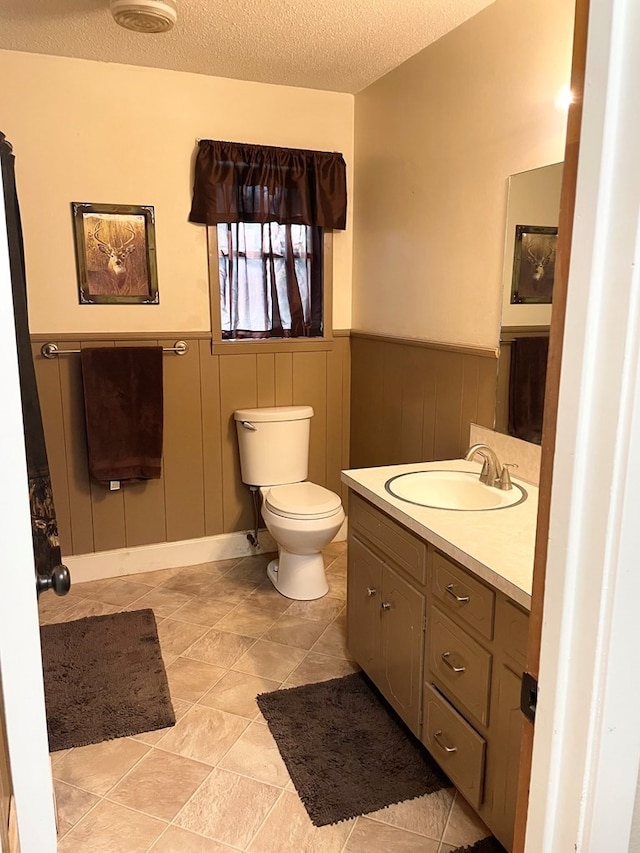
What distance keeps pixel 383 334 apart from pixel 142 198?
1319mm

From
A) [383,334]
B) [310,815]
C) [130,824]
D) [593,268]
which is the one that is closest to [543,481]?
[593,268]

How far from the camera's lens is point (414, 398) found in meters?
3.01

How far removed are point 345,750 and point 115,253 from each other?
2.34 metres

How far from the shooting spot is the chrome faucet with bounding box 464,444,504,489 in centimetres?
223

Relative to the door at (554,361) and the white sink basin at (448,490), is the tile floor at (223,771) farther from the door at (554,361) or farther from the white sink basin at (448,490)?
the door at (554,361)

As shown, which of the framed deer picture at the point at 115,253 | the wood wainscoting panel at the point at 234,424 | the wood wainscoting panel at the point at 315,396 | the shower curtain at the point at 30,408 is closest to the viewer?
the shower curtain at the point at 30,408

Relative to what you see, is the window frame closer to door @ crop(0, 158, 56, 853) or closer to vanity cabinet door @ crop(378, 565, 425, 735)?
vanity cabinet door @ crop(378, 565, 425, 735)

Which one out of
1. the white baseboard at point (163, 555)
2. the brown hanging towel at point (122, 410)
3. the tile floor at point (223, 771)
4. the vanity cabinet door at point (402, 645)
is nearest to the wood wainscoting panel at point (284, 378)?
the brown hanging towel at point (122, 410)

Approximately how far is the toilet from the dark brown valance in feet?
3.21

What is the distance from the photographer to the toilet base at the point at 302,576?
10.2 ft

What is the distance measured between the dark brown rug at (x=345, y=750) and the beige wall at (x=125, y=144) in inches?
73.2

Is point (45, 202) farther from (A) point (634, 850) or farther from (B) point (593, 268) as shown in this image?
(A) point (634, 850)

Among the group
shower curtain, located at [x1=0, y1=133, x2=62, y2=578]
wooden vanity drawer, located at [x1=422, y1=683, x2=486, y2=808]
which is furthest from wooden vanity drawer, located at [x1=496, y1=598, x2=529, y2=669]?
shower curtain, located at [x1=0, y1=133, x2=62, y2=578]

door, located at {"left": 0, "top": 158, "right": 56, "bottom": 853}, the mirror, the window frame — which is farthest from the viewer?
the window frame
